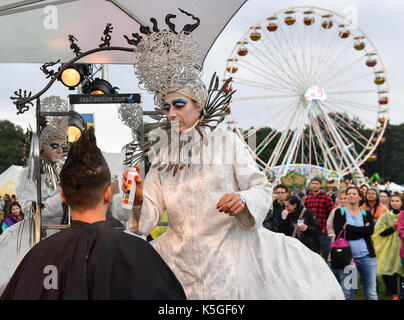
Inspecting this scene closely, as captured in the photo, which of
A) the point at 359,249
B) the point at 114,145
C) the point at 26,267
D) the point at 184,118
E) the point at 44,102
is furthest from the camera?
the point at 359,249

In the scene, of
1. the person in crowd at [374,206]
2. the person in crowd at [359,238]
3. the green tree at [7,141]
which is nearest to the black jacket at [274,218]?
the person in crowd at [359,238]

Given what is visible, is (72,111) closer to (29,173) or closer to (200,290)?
(29,173)

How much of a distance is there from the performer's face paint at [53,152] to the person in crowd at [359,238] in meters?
3.08

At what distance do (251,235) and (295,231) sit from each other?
3.88 meters

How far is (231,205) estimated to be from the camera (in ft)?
7.80

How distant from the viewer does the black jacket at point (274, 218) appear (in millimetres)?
6555

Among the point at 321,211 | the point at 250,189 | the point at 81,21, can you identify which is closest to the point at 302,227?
the point at 321,211

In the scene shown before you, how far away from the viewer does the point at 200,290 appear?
254 centimetres

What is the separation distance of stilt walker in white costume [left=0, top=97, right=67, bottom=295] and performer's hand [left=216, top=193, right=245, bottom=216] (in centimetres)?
181

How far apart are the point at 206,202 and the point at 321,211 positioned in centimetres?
484

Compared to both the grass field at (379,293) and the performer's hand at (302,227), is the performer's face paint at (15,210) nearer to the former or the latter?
the performer's hand at (302,227)

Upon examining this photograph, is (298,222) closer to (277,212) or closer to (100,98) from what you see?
(277,212)

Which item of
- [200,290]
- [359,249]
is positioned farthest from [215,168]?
[359,249]

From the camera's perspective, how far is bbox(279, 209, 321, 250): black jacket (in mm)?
6305
